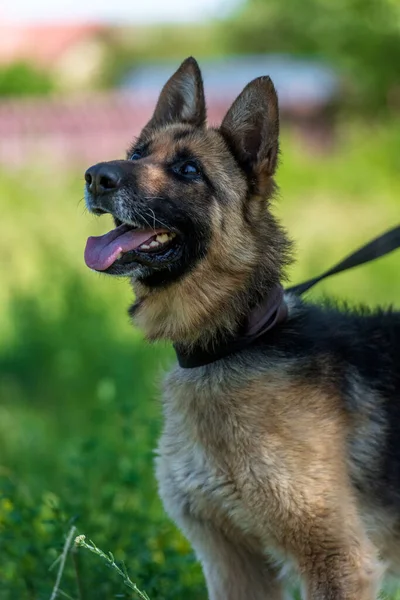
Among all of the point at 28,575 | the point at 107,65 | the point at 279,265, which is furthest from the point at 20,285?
the point at 107,65

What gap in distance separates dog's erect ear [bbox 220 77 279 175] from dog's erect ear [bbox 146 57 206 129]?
282 mm

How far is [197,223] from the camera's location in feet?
12.1

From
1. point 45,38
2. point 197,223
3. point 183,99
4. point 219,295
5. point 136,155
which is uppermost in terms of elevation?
point 45,38

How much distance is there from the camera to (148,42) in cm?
6309

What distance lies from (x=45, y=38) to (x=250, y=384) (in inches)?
2119

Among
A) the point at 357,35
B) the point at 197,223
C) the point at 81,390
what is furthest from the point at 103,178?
the point at 357,35

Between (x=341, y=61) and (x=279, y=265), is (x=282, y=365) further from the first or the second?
(x=341, y=61)

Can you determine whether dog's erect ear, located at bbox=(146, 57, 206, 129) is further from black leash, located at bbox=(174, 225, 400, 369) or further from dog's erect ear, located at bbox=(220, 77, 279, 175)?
black leash, located at bbox=(174, 225, 400, 369)

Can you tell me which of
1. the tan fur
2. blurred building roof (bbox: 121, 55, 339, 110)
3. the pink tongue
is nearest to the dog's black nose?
the pink tongue

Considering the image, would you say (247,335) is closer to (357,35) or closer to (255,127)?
(255,127)

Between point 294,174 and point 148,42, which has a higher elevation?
point 148,42

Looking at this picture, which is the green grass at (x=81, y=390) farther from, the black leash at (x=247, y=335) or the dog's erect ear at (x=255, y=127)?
the dog's erect ear at (x=255, y=127)

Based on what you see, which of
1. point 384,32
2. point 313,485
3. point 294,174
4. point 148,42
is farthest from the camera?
point 148,42

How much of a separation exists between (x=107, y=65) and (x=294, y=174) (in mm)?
33075
